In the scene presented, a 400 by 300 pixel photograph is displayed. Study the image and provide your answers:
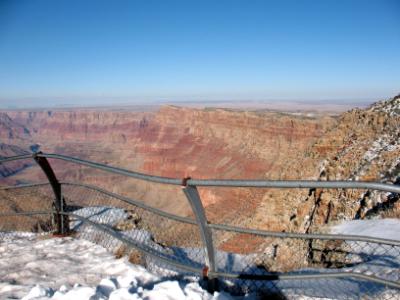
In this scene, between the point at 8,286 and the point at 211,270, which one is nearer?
the point at 211,270

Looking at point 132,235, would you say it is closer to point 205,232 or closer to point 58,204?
point 58,204

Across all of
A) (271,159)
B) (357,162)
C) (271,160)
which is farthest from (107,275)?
(271,159)

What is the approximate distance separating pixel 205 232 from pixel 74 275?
1.76 metres

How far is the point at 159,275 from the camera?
12.2 ft

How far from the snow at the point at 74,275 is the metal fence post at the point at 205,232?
0.39ft

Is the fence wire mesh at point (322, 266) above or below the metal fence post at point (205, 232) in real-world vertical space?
below

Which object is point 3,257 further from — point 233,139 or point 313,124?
point 233,139

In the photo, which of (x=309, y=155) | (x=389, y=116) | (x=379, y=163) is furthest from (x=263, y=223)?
(x=389, y=116)

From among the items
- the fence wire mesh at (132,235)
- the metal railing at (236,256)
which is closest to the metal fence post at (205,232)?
the metal railing at (236,256)

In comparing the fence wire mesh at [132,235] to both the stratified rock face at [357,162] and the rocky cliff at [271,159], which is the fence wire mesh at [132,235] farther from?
the rocky cliff at [271,159]

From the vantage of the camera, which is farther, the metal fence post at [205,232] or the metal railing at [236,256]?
the metal fence post at [205,232]

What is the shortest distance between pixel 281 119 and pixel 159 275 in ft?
218

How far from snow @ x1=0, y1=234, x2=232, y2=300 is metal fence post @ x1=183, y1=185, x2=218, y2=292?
4.7 inches

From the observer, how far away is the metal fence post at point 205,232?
2718 millimetres
